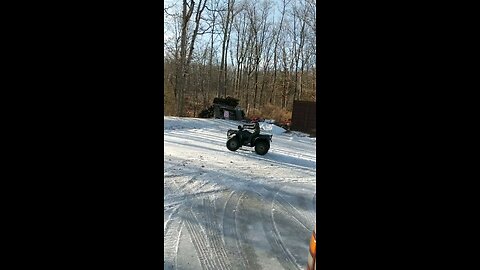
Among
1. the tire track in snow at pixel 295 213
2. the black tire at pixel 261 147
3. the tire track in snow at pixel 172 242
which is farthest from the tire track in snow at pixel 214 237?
the black tire at pixel 261 147

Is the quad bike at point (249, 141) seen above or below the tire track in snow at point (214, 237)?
above

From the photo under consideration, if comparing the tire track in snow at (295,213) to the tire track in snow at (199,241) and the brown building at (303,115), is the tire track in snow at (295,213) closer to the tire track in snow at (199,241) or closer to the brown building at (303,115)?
the tire track in snow at (199,241)

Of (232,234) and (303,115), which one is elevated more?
(303,115)

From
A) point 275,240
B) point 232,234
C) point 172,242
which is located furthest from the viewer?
point 232,234

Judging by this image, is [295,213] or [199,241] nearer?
[199,241]

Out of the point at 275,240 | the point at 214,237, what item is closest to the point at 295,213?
the point at 275,240

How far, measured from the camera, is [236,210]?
14.9 ft

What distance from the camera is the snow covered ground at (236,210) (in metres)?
3.23

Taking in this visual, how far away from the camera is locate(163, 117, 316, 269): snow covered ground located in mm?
3232

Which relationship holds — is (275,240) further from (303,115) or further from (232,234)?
→ (303,115)

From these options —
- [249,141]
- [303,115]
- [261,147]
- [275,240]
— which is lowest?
[275,240]

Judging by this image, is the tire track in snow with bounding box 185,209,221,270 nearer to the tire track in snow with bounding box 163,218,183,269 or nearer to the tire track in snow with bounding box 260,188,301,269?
the tire track in snow with bounding box 163,218,183,269

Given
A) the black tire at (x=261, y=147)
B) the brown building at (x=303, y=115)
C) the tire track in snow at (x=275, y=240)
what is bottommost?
the tire track in snow at (x=275, y=240)
